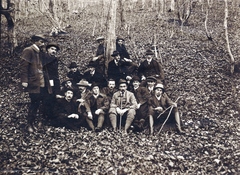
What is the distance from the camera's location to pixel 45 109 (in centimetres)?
523

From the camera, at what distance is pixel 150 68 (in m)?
6.00

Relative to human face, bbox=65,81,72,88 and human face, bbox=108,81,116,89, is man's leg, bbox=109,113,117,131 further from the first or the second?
human face, bbox=65,81,72,88

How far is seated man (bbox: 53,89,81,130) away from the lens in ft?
16.9

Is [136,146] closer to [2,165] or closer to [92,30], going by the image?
[2,165]

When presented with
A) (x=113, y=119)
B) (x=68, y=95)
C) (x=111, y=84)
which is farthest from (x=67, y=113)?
(x=111, y=84)

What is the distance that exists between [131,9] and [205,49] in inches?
91.3

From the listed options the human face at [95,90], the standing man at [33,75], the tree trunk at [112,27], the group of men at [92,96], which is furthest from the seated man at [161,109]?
the standing man at [33,75]

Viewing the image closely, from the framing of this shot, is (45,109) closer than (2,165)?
No

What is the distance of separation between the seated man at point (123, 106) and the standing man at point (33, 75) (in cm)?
151

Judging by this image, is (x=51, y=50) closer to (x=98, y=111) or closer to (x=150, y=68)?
(x=98, y=111)

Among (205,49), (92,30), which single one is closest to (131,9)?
(92,30)

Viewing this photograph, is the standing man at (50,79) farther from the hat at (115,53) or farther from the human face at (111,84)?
the hat at (115,53)

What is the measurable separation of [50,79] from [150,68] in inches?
92.9

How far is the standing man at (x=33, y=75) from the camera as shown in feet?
16.1
